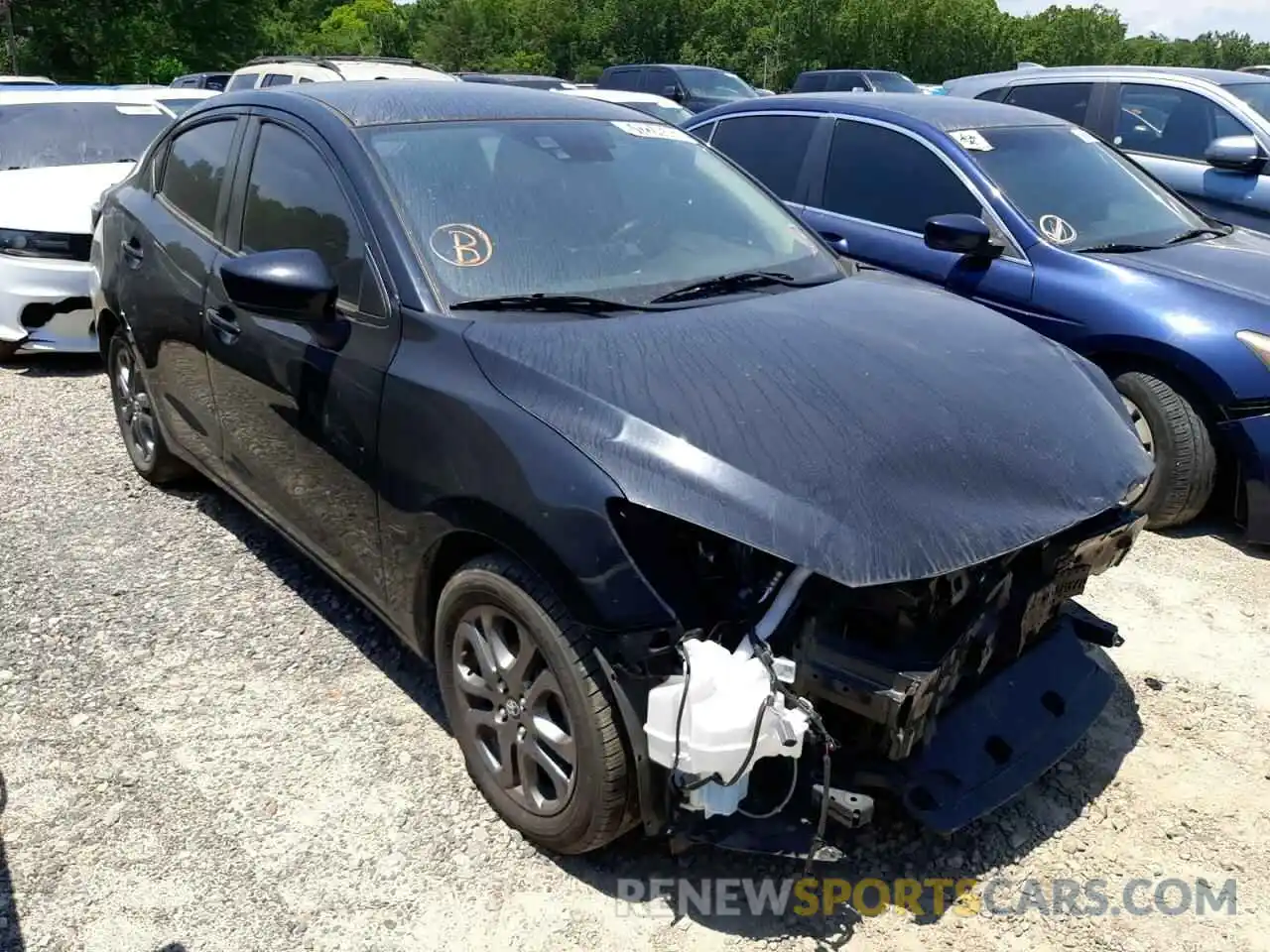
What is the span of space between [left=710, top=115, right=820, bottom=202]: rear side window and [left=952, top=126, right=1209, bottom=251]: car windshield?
920 mm

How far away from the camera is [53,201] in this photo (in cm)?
660

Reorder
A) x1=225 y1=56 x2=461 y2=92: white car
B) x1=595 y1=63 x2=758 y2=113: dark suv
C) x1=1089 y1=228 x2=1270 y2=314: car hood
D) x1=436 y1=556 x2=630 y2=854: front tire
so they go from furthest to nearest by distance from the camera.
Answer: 1. x1=595 y1=63 x2=758 y2=113: dark suv
2. x1=225 y1=56 x2=461 y2=92: white car
3. x1=1089 y1=228 x2=1270 y2=314: car hood
4. x1=436 y1=556 x2=630 y2=854: front tire

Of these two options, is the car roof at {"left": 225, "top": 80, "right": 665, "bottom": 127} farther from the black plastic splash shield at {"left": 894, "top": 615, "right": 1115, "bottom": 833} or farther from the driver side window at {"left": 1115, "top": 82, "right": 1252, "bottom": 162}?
the driver side window at {"left": 1115, "top": 82, "right": 1252, "bottom": 162}

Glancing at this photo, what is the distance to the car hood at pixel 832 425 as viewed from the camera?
2195 mm

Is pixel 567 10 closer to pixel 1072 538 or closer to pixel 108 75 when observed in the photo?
pixel 108 75

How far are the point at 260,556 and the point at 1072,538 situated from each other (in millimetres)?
3012

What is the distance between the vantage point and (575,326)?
2742 mm

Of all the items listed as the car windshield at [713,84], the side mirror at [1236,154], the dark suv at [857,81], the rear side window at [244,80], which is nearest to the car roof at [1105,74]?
the side mirror at [1236,154]

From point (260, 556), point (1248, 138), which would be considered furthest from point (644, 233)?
point (1248, 138)

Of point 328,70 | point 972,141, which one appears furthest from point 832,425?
point 328,70

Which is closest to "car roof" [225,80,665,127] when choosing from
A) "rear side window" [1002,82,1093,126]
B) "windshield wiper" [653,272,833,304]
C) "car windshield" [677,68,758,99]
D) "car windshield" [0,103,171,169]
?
"windshield wiper" [653,272,833,304]

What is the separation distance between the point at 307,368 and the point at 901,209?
133 inches

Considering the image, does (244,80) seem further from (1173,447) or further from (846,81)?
(1173,447)

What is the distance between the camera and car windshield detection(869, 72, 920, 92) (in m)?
19.2
